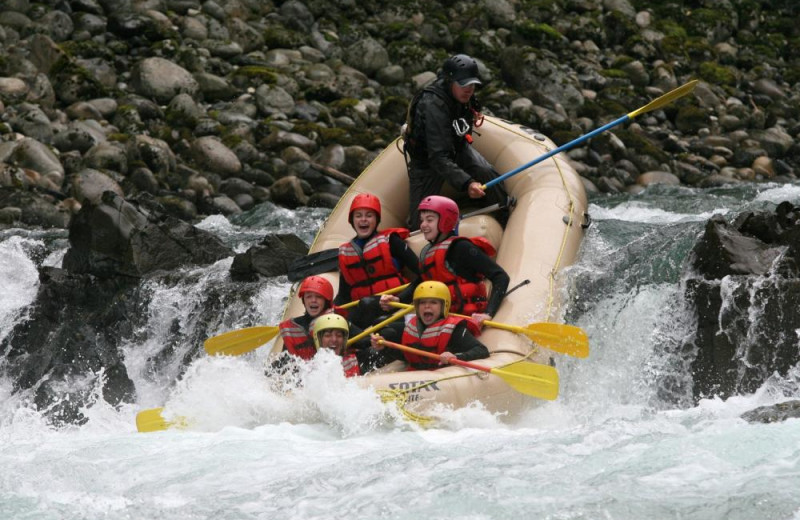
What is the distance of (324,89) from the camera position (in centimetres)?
1558

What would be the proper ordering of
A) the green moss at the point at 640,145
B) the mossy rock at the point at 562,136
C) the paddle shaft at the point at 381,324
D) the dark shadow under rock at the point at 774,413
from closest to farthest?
the dark shadow under rock at the point at 774,413 < the paddle shaft at the point at 381,324 < the green moss at the point at 640,145 < the mossy rock at the point at 562,136

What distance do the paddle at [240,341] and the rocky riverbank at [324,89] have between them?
15.5 feet

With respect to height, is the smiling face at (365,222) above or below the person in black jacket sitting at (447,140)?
below

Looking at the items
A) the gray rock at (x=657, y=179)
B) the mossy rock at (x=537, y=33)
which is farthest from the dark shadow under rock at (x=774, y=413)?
the mossy rock at (x=537, y=33)

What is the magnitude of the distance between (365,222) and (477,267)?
0.79 metres

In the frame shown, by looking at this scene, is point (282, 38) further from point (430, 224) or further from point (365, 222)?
point (430, 224)

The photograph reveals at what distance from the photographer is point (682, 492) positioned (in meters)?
4.82

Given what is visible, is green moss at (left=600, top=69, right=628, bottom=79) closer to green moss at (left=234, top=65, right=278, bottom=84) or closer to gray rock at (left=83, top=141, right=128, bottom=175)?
green moss at (left=234, top=65, right=278, bottom=84)

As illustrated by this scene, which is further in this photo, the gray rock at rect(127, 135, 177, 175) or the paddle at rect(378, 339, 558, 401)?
the gray rock at rect(127, 135, 177, 175)

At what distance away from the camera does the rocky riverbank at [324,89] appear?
1298cm

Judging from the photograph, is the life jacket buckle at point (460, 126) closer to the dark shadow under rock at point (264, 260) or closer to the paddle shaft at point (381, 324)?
the paddle shaft at point (381, 324)

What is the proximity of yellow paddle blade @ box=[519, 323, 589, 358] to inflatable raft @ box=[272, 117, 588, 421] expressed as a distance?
7cm

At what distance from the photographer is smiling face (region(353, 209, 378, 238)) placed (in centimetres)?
732

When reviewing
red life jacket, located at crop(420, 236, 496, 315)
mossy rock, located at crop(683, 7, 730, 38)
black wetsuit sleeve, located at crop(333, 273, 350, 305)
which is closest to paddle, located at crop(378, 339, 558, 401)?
red life jacket, located at crop(420, 236, 496, 315)
